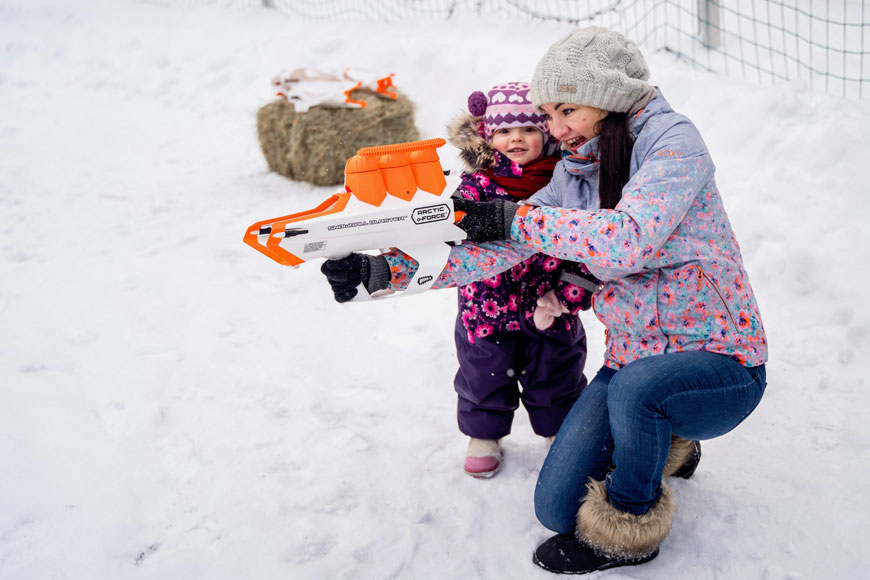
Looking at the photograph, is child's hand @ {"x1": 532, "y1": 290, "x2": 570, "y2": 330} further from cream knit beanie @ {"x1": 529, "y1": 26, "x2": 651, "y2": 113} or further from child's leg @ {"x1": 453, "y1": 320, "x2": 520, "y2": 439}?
cream knit beanie @ {"x1": 529, "y1": 26, "x2": 651, "y2": 113}

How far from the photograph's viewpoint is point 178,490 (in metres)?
1.97

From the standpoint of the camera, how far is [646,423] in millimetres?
1556

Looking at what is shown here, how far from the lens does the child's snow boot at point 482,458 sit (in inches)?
79.7

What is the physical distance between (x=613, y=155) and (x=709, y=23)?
3.12m

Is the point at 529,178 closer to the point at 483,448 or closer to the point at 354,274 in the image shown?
the point at 354,274

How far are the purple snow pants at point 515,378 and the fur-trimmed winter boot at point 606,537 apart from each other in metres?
0.40

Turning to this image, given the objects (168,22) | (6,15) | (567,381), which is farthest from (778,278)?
(6,15)

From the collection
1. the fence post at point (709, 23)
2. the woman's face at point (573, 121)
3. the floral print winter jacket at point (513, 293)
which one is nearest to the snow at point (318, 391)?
the fence post at point (709, 23)

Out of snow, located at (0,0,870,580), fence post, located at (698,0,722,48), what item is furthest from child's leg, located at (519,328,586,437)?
fence post, located at (698,0,722,48)

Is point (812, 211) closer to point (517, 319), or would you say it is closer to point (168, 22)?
point (517, 319)

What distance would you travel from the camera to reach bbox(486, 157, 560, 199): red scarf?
1.86 meters

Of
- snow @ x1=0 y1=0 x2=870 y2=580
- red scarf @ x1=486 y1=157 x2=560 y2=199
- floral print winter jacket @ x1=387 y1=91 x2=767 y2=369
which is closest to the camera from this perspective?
floral print winter jacket @ x1=387 y1=91 x2=767 y2=369

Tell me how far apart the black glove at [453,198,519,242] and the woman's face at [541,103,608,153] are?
210mm

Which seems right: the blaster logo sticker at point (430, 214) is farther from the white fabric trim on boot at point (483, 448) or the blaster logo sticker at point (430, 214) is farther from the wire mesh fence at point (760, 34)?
the wire mesh fence at point (760, 34)
